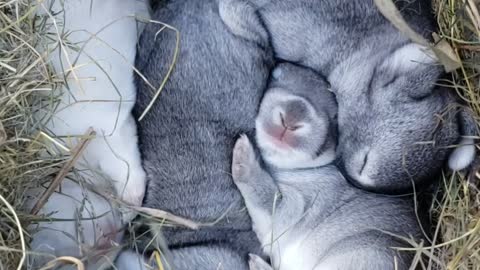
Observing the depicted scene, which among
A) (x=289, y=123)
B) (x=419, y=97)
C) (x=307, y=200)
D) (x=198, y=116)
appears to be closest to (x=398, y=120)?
(x=419, y=97)

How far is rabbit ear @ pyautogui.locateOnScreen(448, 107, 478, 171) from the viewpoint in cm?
297

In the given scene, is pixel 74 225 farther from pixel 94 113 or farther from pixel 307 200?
pixel 307 200

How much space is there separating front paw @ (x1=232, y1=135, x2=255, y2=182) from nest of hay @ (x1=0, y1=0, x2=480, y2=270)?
629mm

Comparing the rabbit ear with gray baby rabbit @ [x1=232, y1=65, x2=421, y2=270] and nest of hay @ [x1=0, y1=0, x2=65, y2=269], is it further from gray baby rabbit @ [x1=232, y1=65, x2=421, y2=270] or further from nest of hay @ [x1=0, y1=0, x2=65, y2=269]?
nest of hay @ [x1=0, y1=0, x2=65, y2=269]

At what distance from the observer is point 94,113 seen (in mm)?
2912

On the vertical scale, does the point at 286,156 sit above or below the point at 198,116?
below

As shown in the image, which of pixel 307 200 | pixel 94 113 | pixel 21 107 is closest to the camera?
pixel 21 107

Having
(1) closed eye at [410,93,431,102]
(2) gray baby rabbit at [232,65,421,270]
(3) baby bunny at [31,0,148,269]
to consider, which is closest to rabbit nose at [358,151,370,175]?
(2) gray baby rabbit at [232,65,421,270]

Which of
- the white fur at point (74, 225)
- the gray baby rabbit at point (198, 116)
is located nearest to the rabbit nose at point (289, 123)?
the gray baby rabbit at point (198, 116)

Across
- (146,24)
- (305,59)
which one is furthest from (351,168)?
(146,24)

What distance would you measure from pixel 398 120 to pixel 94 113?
1.06 meters

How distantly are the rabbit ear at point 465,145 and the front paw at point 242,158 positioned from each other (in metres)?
0.73

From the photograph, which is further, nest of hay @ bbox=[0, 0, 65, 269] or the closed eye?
the closed eye

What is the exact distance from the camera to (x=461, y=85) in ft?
9.78
